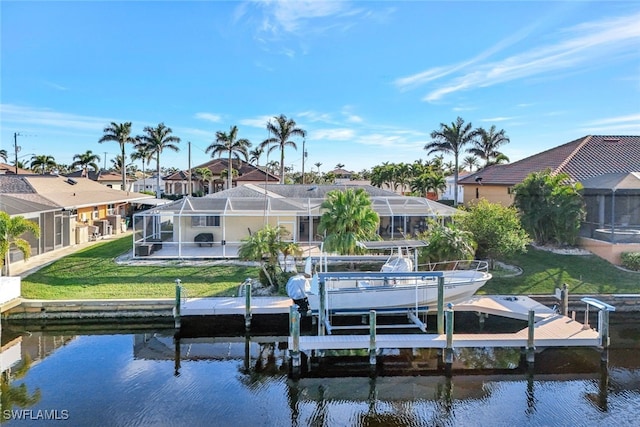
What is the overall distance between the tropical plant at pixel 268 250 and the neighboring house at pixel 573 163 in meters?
13.9

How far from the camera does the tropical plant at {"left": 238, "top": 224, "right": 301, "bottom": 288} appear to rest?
663 inches

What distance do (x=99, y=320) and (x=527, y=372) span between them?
12.7m

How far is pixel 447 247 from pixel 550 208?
8347 millimetres

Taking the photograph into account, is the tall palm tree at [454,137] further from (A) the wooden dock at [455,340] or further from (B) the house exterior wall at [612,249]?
(A) the wooden dock at [455,340]

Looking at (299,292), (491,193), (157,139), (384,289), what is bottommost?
(299,292)

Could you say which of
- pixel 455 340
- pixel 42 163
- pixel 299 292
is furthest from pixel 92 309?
pixel 42 163

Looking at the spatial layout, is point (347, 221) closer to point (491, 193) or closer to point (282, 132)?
point (491, 193)

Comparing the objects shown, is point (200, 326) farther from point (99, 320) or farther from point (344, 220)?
point (344, 220)

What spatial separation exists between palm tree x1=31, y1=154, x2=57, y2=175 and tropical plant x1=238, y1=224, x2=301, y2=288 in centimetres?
5541

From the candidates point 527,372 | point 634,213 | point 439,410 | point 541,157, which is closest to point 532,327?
point 527,372

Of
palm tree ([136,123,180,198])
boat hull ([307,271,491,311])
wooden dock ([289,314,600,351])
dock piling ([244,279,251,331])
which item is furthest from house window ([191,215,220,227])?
palm tree ([136,123,180,198])

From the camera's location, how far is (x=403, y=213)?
24109 mm

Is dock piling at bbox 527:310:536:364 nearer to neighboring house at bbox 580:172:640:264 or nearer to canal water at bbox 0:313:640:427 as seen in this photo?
canal water at bbox 0:313:640:427

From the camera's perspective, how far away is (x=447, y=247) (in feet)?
57.3
